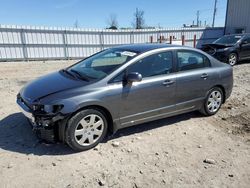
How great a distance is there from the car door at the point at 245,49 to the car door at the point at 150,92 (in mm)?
8896

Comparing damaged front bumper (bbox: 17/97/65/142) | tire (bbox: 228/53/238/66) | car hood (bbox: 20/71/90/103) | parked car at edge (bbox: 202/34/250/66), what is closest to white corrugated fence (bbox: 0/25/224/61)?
parked car at edge (bbox: 202/34/250/66)

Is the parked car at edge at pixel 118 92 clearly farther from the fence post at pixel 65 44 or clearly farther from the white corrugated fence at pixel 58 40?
the fence post at pixel 65 44

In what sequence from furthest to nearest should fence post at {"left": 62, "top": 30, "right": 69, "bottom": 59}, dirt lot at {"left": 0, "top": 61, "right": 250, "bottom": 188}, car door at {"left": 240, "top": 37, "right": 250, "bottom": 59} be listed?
fence post at {"left": 62, "top": 30, "right": 69, "bottom": 59} < car door at {"left": 240, "top": 37, "right": 250, "bottom": 59} < dirt lot at {"left": 0, "top": 61, "right": 250, "bottom": 188}

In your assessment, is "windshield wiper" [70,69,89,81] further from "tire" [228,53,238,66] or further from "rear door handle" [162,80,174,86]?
"tire" [228,53,238,66]

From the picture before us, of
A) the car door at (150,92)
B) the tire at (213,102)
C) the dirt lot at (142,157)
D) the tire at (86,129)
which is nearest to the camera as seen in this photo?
the dirt lot at (142,157)

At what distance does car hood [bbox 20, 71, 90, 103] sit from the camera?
349cm

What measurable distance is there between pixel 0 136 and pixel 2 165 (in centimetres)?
94

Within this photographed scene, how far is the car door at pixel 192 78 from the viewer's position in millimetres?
4340

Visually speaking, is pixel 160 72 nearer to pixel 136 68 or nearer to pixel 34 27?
pixel 136 68

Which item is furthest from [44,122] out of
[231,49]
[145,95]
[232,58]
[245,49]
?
[245,49]

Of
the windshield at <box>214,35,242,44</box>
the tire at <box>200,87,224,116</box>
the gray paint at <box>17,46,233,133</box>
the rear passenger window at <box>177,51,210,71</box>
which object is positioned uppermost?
the rear passenger window at <box>177,51,210,71</box>

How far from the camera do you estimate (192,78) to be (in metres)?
4.44

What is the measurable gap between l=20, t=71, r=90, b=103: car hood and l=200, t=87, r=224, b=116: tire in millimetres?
2623

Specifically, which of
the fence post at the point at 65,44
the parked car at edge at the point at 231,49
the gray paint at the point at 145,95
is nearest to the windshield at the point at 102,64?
the gray paint at the point at 145,95
